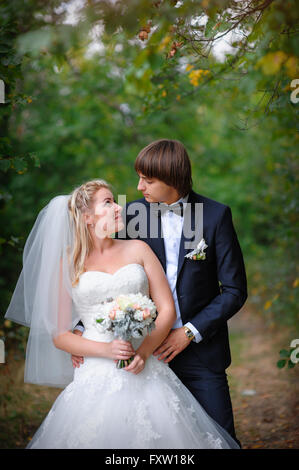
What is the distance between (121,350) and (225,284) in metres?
0.95

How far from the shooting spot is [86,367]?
125 inches

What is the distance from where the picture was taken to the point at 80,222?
338 cm

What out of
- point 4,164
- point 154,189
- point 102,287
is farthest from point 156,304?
point 4,164

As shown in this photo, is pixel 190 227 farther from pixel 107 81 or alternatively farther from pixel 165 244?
pixel 107 81

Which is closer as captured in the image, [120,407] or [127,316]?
[127,316]

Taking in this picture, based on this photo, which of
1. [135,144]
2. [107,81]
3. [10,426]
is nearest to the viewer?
[10,426]

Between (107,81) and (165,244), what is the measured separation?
6.69m

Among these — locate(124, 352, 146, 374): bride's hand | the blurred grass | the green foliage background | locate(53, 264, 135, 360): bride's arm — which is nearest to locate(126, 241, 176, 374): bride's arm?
locate(124, 352, 146, 374): bride's hand

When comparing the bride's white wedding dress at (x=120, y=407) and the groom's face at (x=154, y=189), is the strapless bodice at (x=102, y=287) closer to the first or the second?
the bride's white wedding dress at (x=120, y=407)

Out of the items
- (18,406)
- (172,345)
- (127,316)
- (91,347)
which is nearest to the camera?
(127,316)

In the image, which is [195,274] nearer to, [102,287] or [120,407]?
[102,287]

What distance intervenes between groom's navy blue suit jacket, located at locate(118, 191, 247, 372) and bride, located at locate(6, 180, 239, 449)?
0.59 ft
